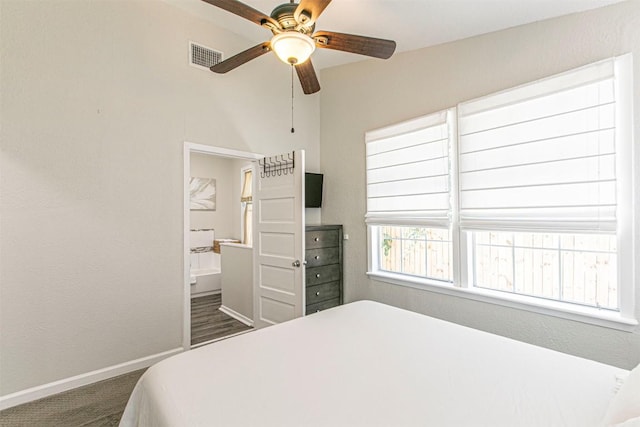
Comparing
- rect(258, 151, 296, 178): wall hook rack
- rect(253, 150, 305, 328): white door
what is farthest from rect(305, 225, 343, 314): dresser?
rect(258, 151, 296, 178): wall hook rack

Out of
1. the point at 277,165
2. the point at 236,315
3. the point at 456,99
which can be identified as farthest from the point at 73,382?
the point at 456,99

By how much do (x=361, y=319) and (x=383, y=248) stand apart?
164 cm

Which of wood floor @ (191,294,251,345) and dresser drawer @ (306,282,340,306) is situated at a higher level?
dresser drawer @ (306,282,340,306)

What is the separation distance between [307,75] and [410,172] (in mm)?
1465

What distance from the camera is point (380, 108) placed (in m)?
3.42

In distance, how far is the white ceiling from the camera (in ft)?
7.16

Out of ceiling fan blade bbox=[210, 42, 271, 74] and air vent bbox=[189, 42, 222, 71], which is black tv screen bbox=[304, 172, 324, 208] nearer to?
air vent bbox=[189, 42, 222, 71]

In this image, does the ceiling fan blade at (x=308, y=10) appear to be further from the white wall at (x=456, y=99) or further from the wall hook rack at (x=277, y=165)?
the white wall at (x=456, y=99)

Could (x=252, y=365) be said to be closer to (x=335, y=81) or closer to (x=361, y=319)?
(x=361, y=319)

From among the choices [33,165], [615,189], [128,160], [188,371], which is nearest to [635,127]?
[615,189]

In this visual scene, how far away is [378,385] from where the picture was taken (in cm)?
124

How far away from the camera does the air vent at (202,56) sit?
9.84 feet

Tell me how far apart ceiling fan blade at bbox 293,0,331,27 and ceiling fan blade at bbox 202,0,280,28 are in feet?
0.54

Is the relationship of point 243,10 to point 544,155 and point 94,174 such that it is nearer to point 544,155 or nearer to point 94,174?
point 94,174
